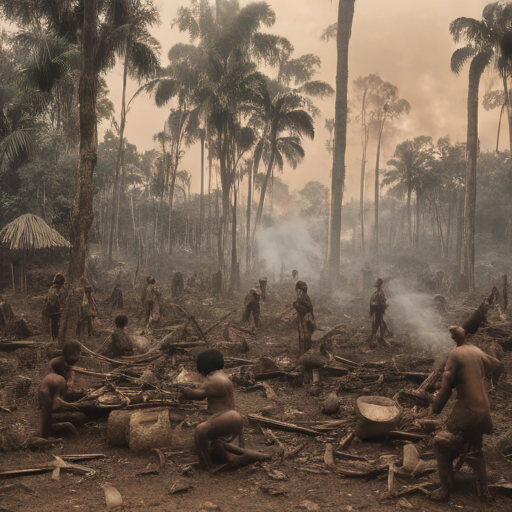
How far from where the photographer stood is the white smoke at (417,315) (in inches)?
437

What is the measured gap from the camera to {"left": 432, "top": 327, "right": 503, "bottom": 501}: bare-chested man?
3.59m

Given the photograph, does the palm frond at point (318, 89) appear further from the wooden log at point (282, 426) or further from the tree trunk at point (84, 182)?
the wooden log at point (282, 426)

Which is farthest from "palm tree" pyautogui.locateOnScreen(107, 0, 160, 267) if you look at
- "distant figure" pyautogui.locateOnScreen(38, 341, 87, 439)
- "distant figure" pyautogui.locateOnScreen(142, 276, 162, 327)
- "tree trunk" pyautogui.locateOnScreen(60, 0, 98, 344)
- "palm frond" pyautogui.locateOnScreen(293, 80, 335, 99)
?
"palm frond" pyautogui.locateOnScreen(293, 80, 335, 99)

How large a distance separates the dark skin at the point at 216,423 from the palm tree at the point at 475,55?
18.7 metres

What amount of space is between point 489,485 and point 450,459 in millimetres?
514

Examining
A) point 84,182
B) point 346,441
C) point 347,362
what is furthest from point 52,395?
point 84,182

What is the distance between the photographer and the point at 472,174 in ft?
65.9

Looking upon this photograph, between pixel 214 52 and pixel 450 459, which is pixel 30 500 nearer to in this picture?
pixel 450 459

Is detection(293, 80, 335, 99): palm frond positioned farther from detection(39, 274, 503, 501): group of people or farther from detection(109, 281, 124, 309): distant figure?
detection(39, 274, 503, 501): group of people

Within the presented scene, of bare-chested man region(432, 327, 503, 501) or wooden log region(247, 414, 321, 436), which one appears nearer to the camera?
bare-chested man region(432, 327, 503, 501)

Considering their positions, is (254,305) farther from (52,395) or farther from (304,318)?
(52,395)

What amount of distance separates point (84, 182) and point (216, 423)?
25.3 feet

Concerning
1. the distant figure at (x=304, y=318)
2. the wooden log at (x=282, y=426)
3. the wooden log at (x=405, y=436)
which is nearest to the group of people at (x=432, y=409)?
the wooden log at (x=405, y=436)

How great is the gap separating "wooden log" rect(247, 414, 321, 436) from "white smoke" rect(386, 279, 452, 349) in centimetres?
592
